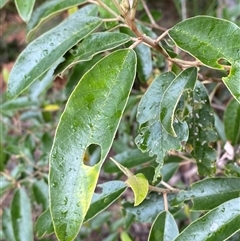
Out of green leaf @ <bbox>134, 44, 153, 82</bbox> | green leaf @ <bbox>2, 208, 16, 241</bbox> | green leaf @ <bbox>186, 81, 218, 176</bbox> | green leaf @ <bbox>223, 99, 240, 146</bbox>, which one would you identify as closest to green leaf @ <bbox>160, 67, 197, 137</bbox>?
green leaf @ <bbox>186, 81, 218, 176</bbox>

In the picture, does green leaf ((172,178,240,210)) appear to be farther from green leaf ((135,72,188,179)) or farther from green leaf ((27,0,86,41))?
green leaf ((27,0,86,41))

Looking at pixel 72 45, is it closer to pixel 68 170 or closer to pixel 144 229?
pixel 68 170

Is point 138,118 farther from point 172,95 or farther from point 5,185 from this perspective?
point 5,185

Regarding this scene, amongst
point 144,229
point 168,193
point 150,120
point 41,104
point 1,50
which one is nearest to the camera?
point 150,120

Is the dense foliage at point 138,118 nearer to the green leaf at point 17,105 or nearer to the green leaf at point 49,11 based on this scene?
the green leaf at point 49,11

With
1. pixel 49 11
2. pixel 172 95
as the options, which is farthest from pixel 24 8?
pixel 172 95

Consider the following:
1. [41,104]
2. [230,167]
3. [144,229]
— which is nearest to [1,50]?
[41,104]
